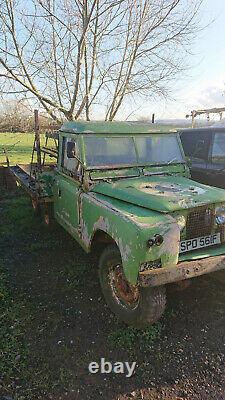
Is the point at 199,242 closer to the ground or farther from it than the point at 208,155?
closer to the ground

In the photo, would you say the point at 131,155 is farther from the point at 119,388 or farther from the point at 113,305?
the point at 119,388

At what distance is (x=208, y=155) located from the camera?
613 centimetres

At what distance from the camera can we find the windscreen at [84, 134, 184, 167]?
171 inches

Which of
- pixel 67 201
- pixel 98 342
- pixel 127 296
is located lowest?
pixel 98 342

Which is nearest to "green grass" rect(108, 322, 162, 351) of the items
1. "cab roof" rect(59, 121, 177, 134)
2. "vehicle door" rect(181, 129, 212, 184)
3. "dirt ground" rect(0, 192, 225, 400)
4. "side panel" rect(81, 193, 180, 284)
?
"dirt ground" rect(0, 192, 225, 400)

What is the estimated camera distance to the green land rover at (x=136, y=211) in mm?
3004

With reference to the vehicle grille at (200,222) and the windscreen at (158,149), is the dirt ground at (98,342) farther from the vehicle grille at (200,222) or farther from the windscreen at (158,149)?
the windscreen at (158,149)

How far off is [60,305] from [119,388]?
1.34m

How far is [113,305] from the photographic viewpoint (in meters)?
3.61

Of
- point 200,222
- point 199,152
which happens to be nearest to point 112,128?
point 200,222

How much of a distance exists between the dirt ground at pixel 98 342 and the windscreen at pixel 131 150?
1588 mm

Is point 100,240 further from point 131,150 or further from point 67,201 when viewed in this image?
point 131,150

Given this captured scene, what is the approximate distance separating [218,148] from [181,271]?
3598mm

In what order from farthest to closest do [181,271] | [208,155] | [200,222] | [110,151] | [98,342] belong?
1. [208,155]
2. [110,151]
3. [200,222]
4. [98,342]
5. [181,271]
